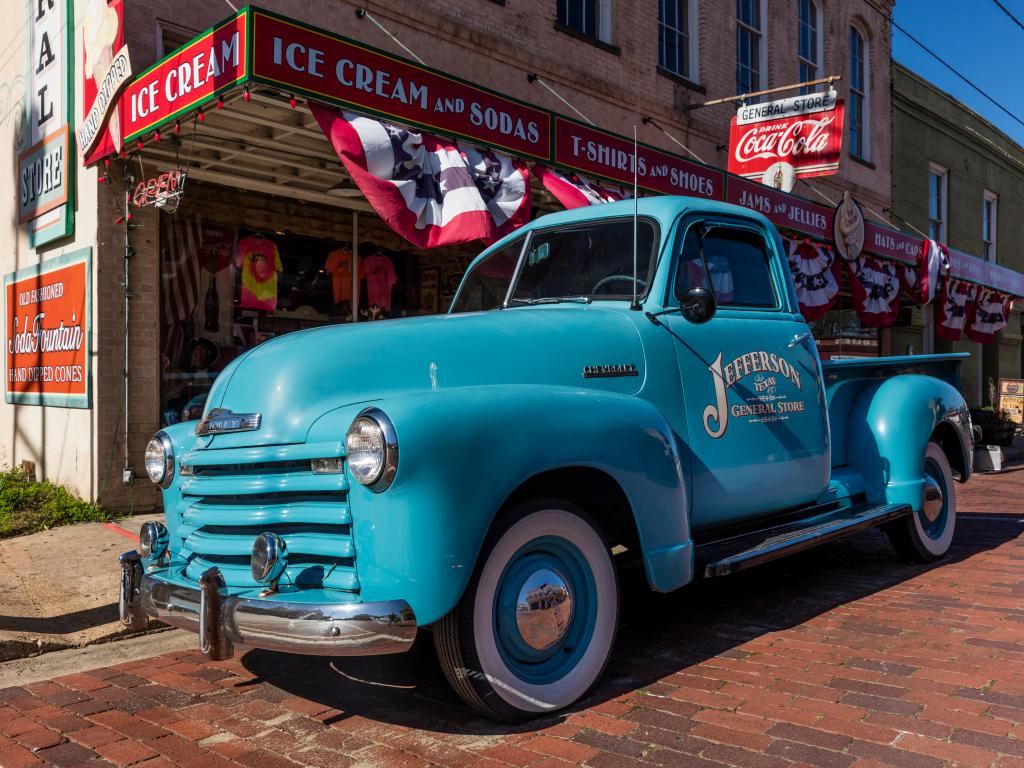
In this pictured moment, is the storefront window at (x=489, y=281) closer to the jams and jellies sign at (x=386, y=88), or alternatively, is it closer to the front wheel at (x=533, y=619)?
the front wheel at (x=533, y=619)

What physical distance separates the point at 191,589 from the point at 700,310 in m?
2.47

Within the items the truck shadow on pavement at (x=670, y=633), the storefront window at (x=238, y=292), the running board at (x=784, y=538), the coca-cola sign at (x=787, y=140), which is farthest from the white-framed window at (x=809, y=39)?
the running board at (x=784, y=538)

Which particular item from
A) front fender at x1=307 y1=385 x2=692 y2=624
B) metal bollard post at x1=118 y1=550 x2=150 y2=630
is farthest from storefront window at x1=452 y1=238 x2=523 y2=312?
metal bollard post at x1=118 y1=550 x2=150 y2=630

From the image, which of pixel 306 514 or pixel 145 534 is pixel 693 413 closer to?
pixel 306 514

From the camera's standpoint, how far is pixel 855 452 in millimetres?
5535

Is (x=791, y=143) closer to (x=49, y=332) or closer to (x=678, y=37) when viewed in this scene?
(x=678, y=37)

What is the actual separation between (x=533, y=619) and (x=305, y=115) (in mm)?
5174

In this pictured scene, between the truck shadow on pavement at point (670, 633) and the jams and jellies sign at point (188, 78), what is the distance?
3840mm

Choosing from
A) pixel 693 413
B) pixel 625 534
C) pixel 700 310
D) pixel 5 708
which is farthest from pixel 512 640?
pixel 5 708

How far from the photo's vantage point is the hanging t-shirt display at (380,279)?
403 inches

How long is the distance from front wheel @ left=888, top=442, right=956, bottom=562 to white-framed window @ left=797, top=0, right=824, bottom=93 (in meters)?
12.1

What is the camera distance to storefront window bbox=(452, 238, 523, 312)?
4.83m

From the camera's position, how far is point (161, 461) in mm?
3824

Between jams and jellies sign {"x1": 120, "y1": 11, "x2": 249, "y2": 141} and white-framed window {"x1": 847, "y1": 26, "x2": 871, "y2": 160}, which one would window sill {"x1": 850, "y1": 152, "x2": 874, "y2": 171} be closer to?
white-framed window {"x1": 847, "y1": 26, "x2": 871, "y2": 160}
